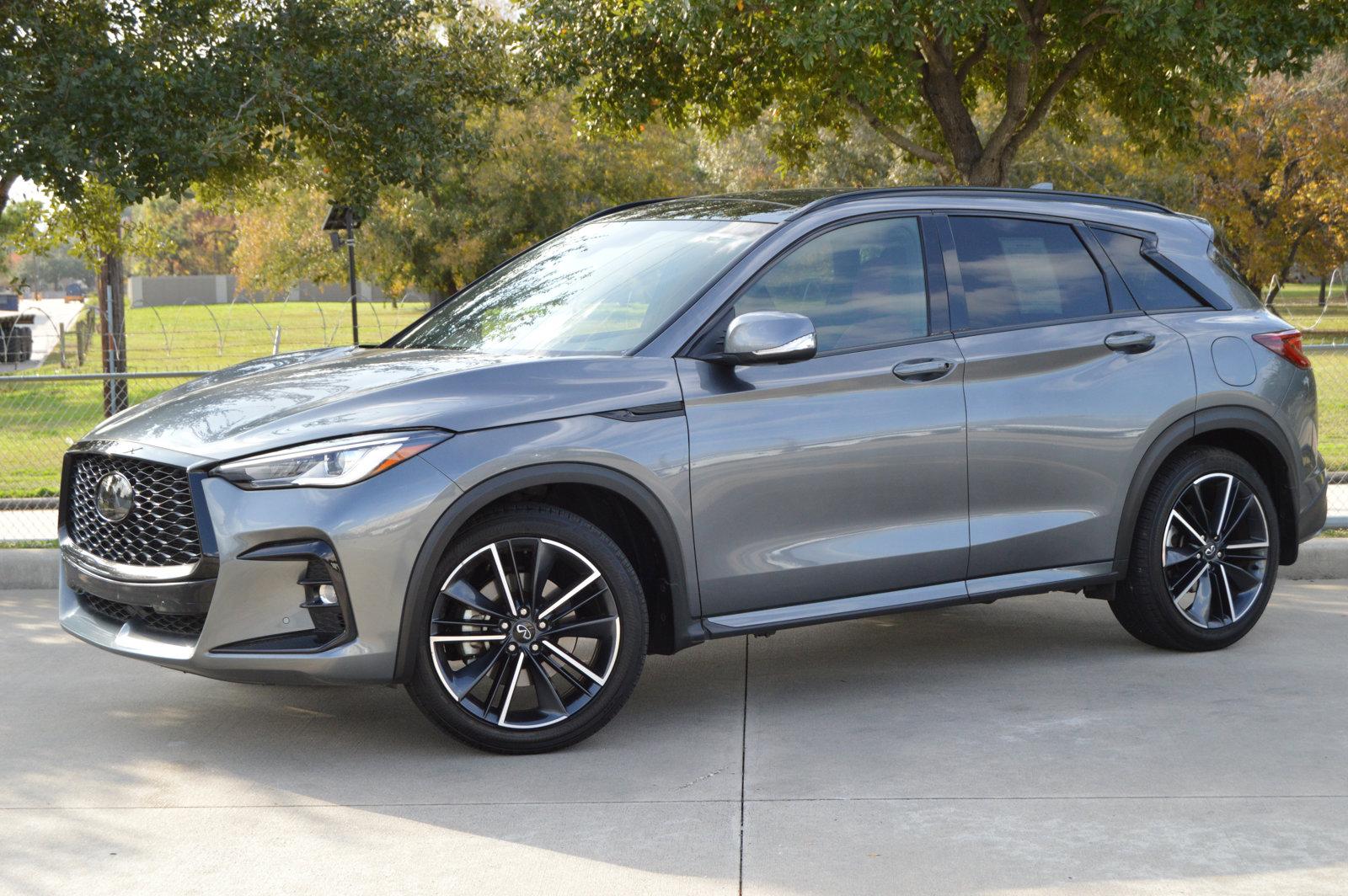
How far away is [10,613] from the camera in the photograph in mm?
7797

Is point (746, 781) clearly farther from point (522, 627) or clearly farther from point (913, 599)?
point (913, 599)

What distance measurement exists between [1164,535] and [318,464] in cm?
354

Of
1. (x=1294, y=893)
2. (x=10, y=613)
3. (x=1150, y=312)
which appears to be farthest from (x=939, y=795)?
(x=10, y=613)

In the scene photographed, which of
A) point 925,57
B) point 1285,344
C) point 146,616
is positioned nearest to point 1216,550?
point 1285,344

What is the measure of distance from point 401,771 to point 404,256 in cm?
3141

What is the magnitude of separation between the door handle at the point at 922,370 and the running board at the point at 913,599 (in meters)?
0.79

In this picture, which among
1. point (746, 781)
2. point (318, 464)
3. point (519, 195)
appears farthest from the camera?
point (519, 195)

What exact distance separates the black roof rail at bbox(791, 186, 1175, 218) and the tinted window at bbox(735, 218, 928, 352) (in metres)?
0.12

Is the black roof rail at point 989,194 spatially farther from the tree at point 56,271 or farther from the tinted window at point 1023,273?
the tree at point 56,271

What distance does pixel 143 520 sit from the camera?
5062 millimetres

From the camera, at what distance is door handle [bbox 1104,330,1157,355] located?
6223mm

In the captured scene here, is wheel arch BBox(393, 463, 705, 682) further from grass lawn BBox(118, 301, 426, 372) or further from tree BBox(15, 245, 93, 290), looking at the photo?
tree BBox(15, 245, 93, 290)

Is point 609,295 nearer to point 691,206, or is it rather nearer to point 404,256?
point 691,206

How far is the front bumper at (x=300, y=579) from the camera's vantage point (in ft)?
15.6
